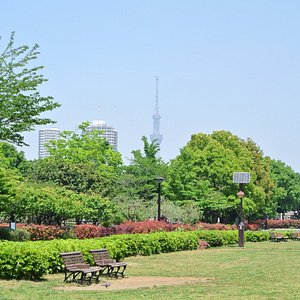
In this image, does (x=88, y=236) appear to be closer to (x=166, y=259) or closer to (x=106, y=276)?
(x=166, y=259)

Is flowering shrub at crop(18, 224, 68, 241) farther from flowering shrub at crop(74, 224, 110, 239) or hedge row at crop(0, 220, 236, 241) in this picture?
flowering shrub at crop(74, 224, 110, 239)

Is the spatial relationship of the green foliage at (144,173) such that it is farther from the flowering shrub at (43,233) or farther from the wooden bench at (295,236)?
the flowering shrub at (43,233)

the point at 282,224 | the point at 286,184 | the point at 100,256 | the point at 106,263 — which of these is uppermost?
the point at 286,184

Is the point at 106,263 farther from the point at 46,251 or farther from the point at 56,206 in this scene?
the point at 56,206

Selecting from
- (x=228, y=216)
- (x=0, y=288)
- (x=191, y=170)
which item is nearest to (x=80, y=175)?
(x=191, y=170)

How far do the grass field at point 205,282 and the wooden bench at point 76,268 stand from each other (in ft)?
1.30

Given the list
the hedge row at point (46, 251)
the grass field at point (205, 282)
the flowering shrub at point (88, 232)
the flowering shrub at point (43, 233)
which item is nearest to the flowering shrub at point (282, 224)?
the flowering shrub at point (88, 232)

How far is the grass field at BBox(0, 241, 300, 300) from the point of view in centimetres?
1484

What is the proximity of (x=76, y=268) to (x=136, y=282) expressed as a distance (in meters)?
1.75

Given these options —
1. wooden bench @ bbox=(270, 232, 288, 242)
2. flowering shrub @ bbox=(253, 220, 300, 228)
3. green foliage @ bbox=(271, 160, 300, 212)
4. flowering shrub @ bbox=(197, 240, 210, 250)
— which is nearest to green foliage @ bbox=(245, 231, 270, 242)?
wooden bench @ bbox=(270, 232, 288, 242)

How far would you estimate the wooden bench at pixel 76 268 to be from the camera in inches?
687

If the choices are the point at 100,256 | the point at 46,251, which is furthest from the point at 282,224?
the point at 46,251

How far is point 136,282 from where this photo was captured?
18188mm

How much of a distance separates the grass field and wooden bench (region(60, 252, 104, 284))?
0.40 metres
